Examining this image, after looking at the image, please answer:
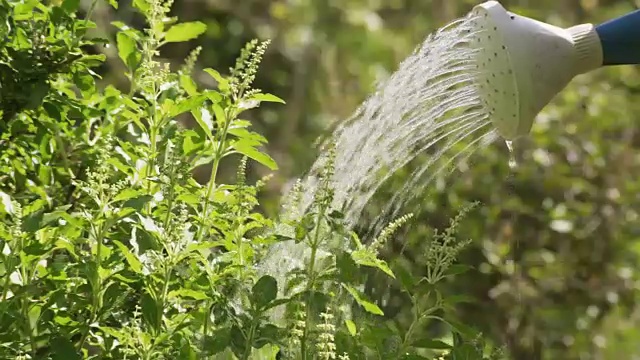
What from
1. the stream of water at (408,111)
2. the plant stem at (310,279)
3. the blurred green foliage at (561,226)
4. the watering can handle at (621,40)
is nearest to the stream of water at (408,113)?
the stream of water at (408,111)

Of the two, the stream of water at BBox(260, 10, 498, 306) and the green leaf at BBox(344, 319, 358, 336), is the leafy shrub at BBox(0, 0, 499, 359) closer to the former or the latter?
the green leaf at BBox(344, 319, 358, 336)

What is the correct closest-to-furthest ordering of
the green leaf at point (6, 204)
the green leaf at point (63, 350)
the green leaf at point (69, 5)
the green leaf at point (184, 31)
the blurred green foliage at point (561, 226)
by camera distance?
the green leaf at point (63, 350), the green leaf at point (6, 204), the green leaf at point (69, 5), the green leaf at point (184, 31), the blurred green foliage at point (561, 226)

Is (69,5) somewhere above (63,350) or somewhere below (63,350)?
above

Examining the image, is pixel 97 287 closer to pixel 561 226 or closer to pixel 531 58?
pixel 531 58

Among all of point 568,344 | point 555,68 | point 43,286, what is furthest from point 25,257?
point 568,344

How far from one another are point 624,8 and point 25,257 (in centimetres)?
313

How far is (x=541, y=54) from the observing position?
5.87 ft

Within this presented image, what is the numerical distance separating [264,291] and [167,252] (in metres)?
0.16

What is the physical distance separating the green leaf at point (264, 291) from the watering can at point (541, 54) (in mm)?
531

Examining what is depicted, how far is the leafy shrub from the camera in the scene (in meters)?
1.48

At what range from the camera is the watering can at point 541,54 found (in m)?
1.78

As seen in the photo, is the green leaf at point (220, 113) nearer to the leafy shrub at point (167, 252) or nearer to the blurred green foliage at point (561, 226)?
the leafy shrub at point (167, 252)

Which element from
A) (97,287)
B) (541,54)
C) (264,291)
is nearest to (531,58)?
(541,54)

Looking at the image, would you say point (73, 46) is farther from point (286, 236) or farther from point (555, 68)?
point (555, 68)
